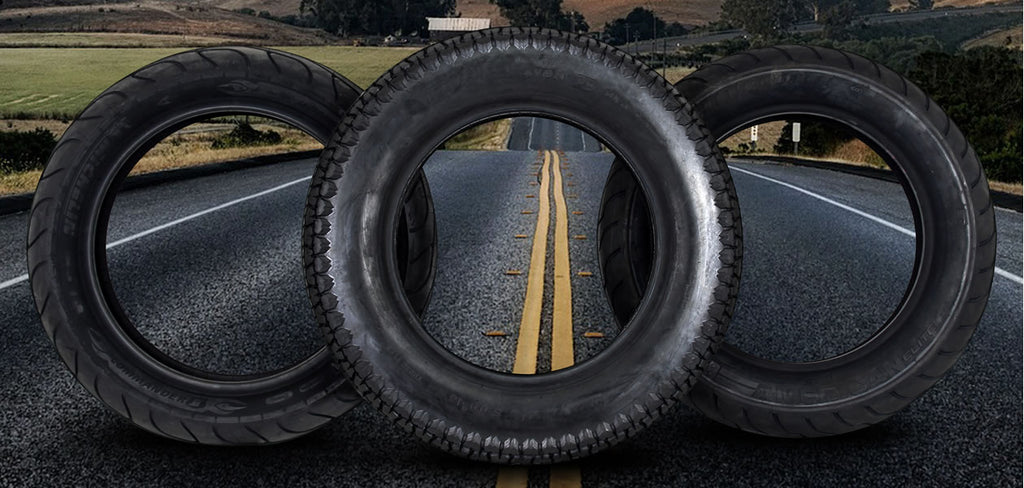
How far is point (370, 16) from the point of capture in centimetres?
14175

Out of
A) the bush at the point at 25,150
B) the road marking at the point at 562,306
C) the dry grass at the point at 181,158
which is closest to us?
the road marking at the point at 562,306

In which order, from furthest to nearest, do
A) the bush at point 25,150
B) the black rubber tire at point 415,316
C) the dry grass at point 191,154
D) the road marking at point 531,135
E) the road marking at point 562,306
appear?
the road marking at point 531,135 → the bush at point 25,150 → the dry grass at point 191,154 → the road marking at point 562,306 → the black rubber tire at point 415,316

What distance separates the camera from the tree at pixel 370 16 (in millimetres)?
141625

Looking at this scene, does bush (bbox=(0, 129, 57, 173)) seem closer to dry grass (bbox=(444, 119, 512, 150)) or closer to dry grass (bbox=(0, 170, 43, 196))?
dry grass (bbox=(0, 170, 43, 196))

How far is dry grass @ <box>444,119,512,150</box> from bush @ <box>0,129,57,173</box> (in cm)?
2755

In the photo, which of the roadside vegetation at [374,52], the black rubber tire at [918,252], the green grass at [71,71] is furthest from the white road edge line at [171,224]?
the green grass at [71,71]

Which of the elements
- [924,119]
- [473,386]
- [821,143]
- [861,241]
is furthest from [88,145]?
[821,143]

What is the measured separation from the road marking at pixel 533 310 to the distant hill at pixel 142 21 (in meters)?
112

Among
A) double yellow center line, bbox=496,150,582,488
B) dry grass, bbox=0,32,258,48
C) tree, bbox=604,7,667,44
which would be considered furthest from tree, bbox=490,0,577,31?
double yellow center line, bbox=496,150,582,488

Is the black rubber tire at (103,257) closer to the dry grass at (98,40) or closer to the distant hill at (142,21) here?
the dry grass at (98,40)

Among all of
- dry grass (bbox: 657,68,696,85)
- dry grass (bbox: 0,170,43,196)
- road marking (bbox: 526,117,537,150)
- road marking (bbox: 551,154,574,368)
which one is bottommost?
road marking (bbox: 526,117,537,150)

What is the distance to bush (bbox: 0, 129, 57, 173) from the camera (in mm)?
21891

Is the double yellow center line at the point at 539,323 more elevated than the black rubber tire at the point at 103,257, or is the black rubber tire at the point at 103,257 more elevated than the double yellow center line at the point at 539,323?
the black rubber tire at the point at 103,257

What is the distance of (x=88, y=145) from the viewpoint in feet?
14.0
